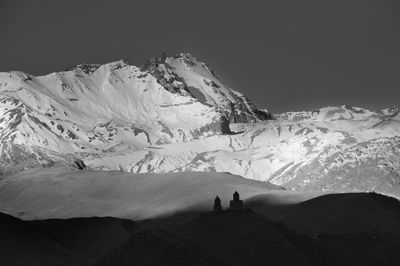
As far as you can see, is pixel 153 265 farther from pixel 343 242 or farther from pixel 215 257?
pixel 343 242

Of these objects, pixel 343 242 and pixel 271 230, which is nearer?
pixel 271 230

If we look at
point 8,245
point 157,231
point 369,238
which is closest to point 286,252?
point 157,231

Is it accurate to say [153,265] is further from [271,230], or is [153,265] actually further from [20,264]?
[20,264]

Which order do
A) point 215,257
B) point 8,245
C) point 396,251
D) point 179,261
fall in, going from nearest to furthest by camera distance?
point 179,261 < point 215,257 < point 396,251 < point 8,245

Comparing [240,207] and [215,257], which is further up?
[240,207]

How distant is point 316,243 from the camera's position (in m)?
160

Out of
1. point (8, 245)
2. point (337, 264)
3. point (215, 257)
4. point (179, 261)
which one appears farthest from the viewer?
point (8, 245)

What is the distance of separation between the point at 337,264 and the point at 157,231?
28.7 metres

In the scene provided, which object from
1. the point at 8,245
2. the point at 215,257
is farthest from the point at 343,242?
the point at 8,245

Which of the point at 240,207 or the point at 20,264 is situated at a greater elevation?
the point at 240,207

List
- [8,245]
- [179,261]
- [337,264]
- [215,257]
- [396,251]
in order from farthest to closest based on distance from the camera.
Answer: [8,245] → [396,251] → [337,264] → [215,257] → [179,261]

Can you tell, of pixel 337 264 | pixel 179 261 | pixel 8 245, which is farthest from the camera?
pixel 8 245

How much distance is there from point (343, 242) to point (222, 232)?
2327 centimetres

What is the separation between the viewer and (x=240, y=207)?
176500mm
